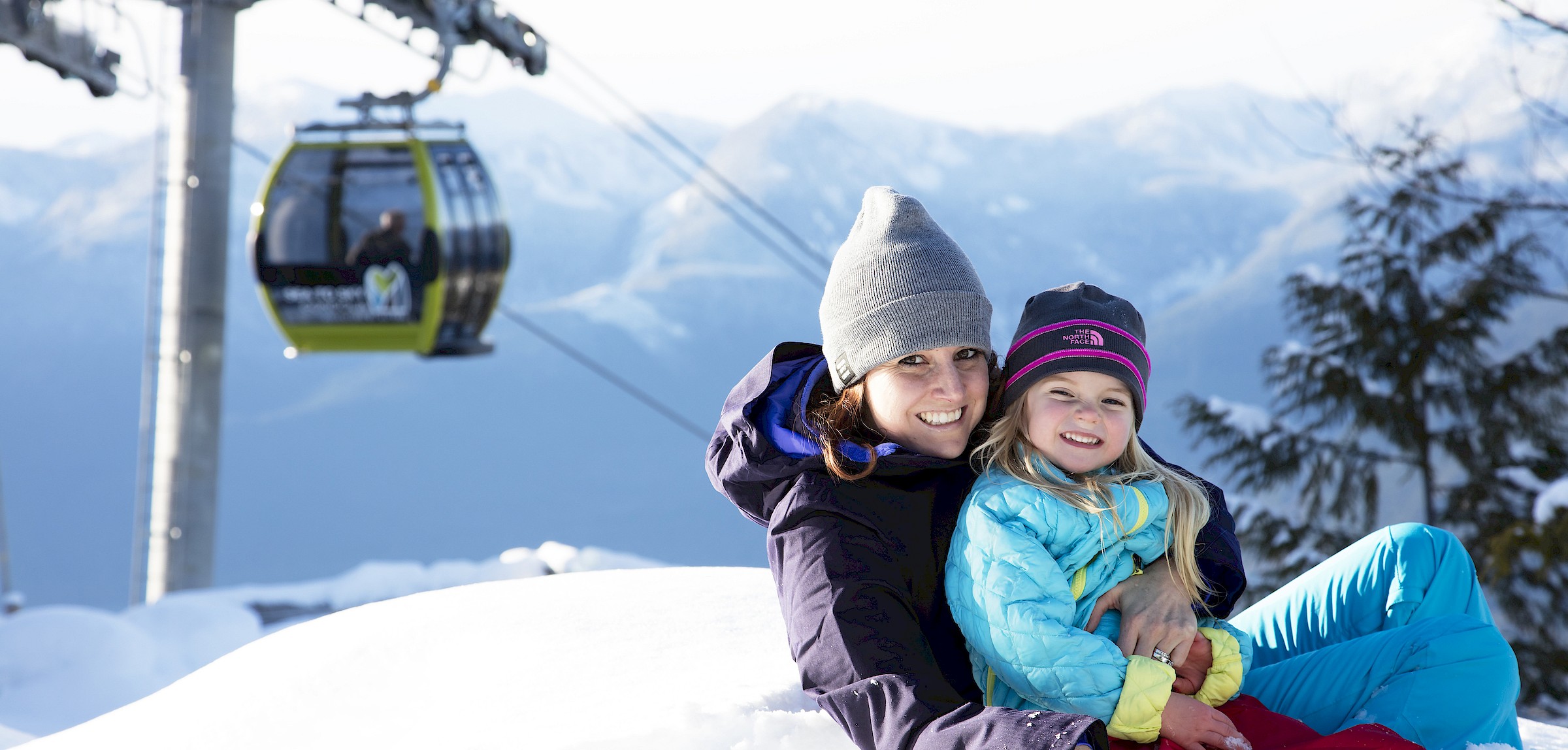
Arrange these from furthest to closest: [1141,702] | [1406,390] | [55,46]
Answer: [1406,390] → [55,46] → [1141,702]

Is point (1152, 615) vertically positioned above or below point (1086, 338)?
below

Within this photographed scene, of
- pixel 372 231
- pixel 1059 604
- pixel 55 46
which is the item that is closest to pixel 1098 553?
pixel 1059 604

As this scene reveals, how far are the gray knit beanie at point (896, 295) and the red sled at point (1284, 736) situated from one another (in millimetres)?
633

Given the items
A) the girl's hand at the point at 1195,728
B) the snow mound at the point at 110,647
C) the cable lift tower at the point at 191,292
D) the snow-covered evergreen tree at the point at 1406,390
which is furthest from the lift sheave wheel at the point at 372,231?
the girl's hand at the point at 1195,728

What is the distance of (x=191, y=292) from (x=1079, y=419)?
8.26 meters

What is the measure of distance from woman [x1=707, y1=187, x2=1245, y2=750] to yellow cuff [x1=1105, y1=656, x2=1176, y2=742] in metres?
0.10

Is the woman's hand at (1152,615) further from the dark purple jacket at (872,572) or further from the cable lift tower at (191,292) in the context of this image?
the cable lift tower at (191,292)

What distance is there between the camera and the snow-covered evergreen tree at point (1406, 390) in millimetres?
11539

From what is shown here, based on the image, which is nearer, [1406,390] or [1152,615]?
[1152,615]

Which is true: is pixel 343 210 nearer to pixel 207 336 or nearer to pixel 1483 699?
pixel 207 336

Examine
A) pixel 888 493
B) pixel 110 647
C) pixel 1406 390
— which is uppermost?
pixel 1406 390

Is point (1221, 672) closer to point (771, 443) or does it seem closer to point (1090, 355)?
point (1090, 355)

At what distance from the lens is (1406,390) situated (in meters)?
12.4

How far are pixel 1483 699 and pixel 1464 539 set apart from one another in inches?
426
